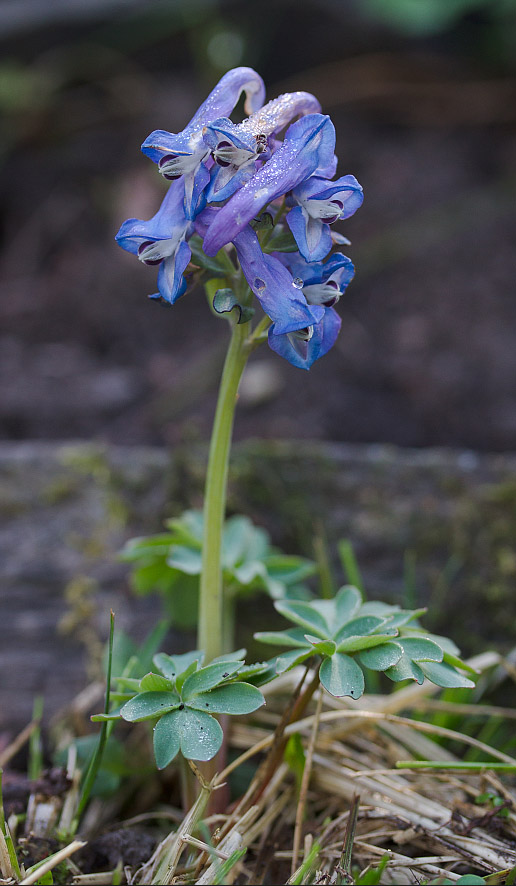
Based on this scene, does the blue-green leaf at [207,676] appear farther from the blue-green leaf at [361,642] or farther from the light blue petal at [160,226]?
the light blue petal at [160,226]

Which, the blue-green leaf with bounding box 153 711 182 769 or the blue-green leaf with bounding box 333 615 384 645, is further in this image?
the blue-green leaf with bounding box 333 615 384 645

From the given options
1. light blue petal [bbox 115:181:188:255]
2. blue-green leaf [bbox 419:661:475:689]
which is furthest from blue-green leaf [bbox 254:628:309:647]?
light blue petal [bbox 115:181:188:255]

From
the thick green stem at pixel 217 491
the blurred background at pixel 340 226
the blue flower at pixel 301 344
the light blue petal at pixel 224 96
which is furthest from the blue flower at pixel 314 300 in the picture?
the blurred background at pixel 340 226

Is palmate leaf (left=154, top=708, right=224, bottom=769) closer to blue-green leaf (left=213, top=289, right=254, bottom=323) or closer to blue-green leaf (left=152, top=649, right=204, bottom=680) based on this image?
blue-green leaf (left=152, top=649, right=204, bottom=680)

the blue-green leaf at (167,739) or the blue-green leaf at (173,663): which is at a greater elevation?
the blue-green leaf at (173,663)

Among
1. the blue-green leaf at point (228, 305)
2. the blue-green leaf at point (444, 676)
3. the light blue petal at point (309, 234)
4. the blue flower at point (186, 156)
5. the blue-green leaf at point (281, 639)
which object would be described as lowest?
the blue-green leaf at point (444, 676)

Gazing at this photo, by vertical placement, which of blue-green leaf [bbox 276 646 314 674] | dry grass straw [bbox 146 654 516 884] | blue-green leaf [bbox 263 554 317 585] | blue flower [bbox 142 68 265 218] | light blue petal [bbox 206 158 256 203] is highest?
blue flower [bbox 142 68 265 218]

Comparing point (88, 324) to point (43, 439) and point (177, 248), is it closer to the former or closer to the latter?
point (43, 439)
